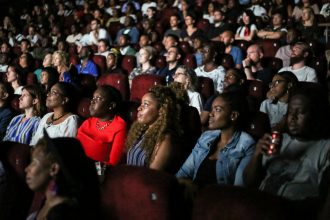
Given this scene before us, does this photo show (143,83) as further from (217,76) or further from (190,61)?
(190,61)

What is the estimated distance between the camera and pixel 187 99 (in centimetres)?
287

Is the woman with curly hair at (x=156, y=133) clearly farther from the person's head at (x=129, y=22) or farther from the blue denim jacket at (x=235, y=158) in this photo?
the person's head at (x=129, y=22)

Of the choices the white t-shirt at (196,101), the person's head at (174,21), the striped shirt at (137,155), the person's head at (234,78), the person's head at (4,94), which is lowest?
the white t-shirt at (196,101)

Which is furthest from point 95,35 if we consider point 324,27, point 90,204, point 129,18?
point 90,204

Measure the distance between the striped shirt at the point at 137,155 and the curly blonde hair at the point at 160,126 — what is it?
0.02m

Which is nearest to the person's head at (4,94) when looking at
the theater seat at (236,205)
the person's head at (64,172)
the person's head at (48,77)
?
the person's head at (48,77)

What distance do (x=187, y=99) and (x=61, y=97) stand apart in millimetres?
936

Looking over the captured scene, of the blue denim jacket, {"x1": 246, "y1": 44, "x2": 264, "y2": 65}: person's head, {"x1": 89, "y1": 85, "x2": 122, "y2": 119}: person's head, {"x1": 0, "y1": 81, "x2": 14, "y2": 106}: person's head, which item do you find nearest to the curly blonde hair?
the blue denim jacket

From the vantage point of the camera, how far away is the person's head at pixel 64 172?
1.53 metres

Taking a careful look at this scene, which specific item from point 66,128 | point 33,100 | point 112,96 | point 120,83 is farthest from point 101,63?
point 112,96

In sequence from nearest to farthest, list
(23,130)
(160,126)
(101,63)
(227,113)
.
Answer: (227,113), (160,126), (23,130), (101,63)

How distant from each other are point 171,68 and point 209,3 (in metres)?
2.87

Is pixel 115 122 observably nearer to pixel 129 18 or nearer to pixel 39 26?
pixel 129 18

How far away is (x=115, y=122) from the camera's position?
3.06 meters
